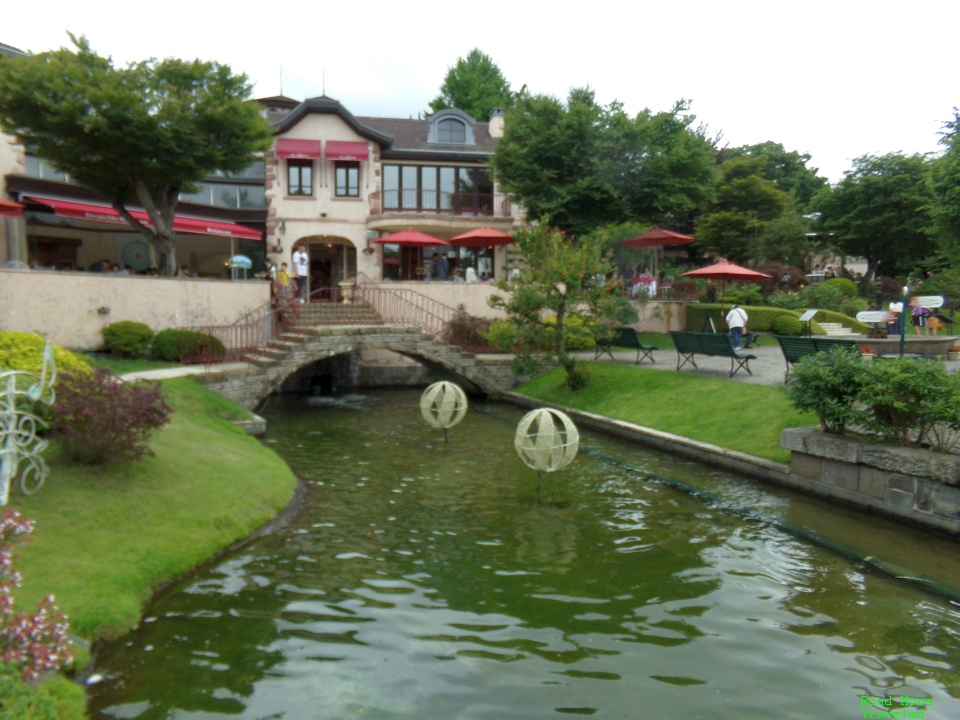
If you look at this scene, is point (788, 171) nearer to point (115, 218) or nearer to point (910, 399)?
point (115, 218)

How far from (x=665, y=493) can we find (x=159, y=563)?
6361mm

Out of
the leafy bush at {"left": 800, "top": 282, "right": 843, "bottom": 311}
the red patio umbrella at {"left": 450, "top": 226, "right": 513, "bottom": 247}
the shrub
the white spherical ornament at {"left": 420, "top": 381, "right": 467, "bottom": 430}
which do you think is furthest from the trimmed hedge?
the shrub

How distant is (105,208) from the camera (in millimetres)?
24219

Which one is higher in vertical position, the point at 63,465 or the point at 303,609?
the point at 63,465

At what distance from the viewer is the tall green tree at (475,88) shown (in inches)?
1762

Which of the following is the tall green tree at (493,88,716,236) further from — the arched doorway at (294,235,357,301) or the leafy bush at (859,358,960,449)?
the leafy bush at (859,358,960,449)

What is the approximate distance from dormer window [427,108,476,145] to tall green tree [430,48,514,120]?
46.0ft

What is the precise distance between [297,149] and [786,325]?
19186 millimetres

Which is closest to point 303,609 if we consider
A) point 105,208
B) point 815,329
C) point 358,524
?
point 358,524

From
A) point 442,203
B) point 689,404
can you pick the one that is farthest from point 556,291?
point 442,203

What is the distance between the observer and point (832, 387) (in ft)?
29.3

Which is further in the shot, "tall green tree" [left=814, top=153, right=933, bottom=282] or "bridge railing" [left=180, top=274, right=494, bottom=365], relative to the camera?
"tall green tree" [left=814, top=153, right=933, bottom=282]

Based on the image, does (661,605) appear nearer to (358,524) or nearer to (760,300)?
(358,524)

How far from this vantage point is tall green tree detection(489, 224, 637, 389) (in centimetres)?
1577
